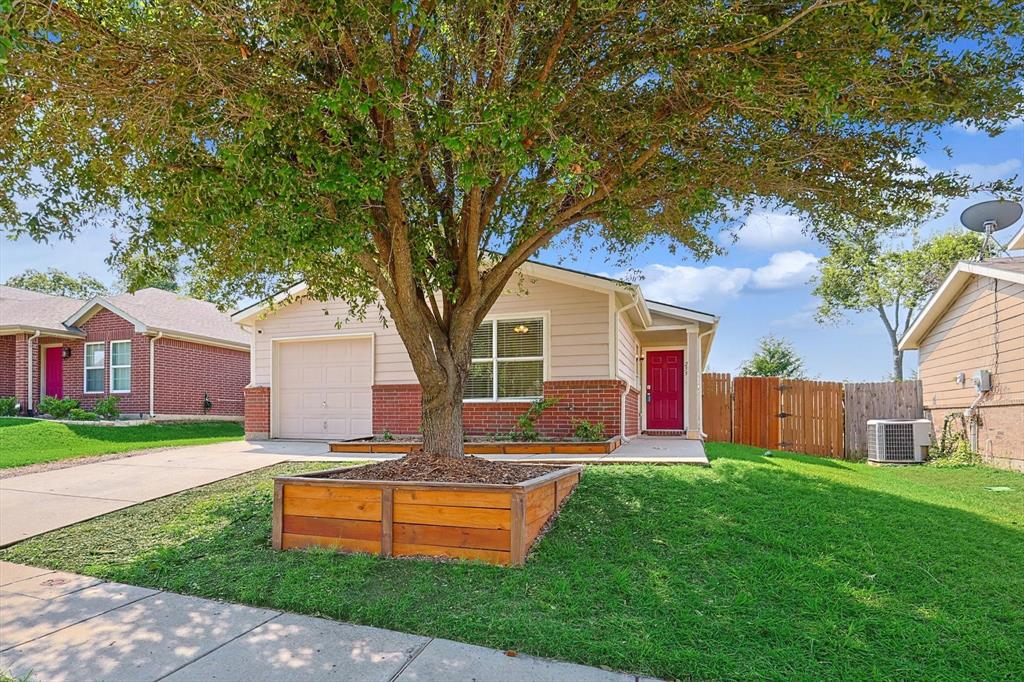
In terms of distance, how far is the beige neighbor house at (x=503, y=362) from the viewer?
1018 cm

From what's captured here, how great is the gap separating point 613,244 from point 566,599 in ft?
18.9

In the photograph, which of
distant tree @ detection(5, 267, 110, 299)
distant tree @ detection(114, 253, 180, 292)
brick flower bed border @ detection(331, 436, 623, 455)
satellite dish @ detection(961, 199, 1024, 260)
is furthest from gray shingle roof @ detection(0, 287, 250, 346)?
satellite dish @ detection(961, 199, 1024, 260)

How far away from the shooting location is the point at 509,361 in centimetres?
1083

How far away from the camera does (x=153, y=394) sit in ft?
51.7

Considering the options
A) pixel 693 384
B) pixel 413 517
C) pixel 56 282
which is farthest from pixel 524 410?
pixel 56 282

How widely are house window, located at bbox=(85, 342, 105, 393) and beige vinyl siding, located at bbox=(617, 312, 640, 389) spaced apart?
15.0m

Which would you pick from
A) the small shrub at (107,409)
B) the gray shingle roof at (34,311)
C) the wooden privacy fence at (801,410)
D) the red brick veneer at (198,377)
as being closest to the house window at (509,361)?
the wooden privacy fence at (801,410)

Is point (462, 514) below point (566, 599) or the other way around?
the other way around

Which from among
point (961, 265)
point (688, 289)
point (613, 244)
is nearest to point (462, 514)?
point (613, 244)

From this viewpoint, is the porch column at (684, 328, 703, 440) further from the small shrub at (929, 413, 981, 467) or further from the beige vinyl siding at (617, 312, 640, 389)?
the small shrub at (929, 413, 981, 467)

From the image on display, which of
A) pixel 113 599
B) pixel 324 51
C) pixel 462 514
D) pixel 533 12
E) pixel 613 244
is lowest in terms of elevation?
pixel 113 599

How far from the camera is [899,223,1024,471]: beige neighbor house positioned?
9.80 m

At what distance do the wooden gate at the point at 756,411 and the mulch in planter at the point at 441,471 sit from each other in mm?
10215

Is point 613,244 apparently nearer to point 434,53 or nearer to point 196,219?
point 434,53
